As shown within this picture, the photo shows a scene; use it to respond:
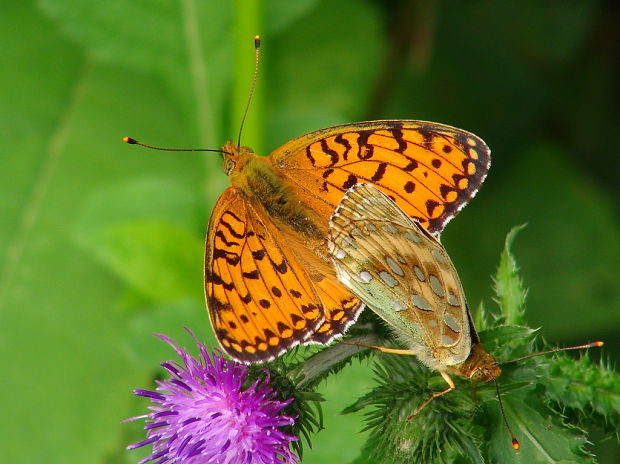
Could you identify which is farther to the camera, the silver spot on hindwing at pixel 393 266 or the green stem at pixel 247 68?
the green stem at pixel 247 68

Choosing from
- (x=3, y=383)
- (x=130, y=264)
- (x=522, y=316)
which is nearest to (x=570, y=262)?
(x=522, y=316)

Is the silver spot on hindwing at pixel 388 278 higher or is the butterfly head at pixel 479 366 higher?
the silver spot on hindwing at pixel 388 278

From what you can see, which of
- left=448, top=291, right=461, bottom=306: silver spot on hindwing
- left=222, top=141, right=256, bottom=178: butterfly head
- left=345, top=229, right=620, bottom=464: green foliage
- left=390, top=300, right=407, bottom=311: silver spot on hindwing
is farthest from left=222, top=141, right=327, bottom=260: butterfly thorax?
left=345, top=229, right=620, bottom=464: green foliage

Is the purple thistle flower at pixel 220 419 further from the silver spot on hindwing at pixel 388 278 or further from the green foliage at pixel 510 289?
the green foliage at pixel 510 289

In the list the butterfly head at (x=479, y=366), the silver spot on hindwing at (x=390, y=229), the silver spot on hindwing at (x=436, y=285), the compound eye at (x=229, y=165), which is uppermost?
the silver spot on hindwing at (x=390, y=229)

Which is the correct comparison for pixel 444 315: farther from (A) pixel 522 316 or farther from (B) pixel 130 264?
(B) pixel 130 264

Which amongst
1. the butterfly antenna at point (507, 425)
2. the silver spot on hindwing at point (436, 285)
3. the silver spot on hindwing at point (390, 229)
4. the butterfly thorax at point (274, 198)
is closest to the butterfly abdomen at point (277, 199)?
the butterfly thorax at point (274, 198)

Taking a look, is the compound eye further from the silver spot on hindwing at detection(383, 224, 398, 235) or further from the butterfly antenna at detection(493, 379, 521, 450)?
the butterfly antenna at detection(493, 379, 521, 450)
